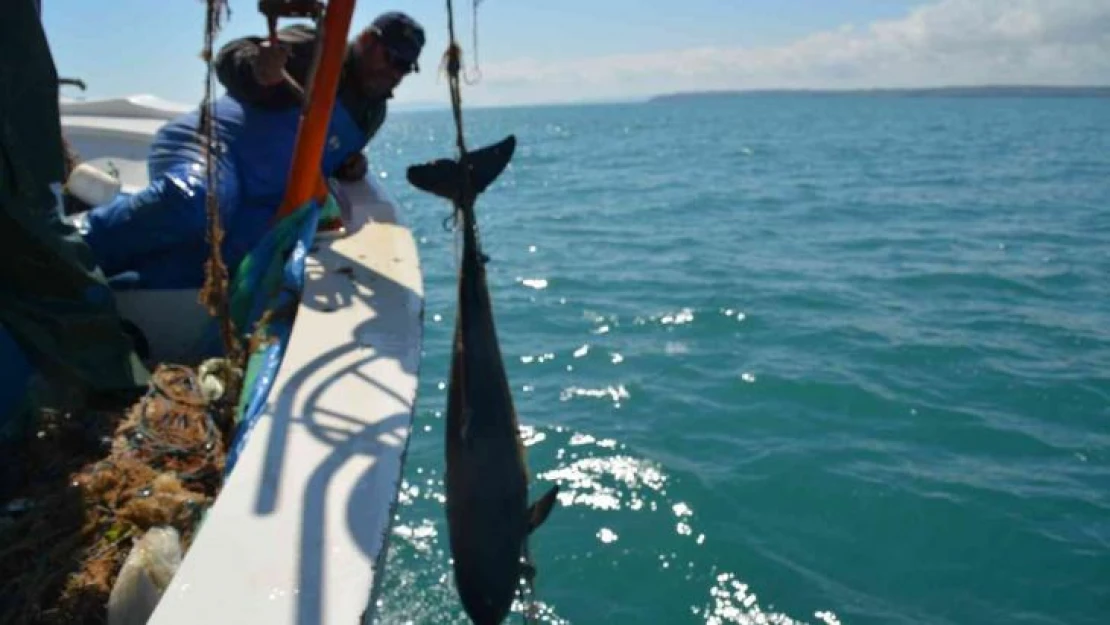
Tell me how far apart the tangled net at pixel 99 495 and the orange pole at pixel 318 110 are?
961 mm

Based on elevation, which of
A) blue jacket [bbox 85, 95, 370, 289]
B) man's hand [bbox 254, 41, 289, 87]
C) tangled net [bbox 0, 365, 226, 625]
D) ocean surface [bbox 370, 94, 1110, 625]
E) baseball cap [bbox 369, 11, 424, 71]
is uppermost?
baseball cap [bbox 369, 11, 424, 71]

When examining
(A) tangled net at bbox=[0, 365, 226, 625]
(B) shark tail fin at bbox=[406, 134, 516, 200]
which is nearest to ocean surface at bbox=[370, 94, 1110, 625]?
(A) tangled net at bbox=[0, 365, 226, 625]

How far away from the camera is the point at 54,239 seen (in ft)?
10.1

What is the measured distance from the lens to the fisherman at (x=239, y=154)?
4.27m

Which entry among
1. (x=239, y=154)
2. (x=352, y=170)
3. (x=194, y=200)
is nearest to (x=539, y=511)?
(x=194, y=200)

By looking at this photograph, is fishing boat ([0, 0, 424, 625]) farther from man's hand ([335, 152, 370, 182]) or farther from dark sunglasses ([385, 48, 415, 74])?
dark sunglasses ([385, 48, 415, 74])

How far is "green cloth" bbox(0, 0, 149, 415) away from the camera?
9.34 ft

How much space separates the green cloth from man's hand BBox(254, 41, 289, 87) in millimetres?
1144

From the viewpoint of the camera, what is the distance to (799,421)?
6285 millimetres

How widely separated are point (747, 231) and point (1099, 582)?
971 centimetres

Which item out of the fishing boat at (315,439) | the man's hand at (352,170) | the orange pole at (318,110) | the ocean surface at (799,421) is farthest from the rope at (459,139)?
the man's hand at (352,170)

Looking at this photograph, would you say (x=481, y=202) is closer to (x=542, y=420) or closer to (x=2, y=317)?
(x=542, y=420)

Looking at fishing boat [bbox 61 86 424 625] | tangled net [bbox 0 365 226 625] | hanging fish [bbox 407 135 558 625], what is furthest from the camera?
tangled net [bbox 0 365 226 625]

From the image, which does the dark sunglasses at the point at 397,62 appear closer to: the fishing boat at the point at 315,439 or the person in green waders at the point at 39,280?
the fishing boat at the point at 315,439
